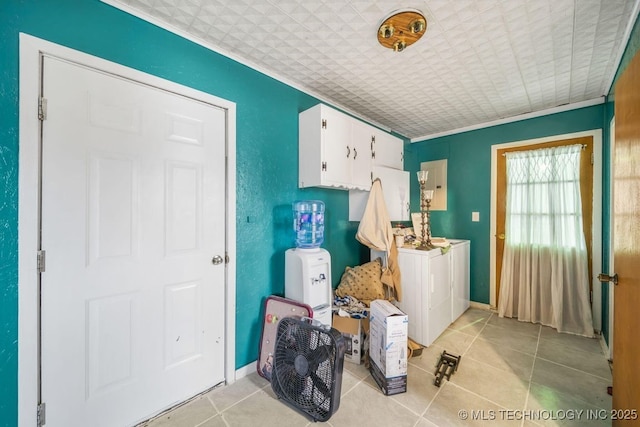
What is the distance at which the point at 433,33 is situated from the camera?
1.57 metres

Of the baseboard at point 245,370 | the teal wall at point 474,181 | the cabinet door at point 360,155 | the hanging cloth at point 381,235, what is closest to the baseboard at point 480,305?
the teal wall at point 474,181

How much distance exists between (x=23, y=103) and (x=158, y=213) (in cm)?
72

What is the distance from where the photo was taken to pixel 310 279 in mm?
1919

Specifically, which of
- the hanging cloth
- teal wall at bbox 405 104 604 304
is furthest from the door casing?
teal wall at bbox 405 104 604 304

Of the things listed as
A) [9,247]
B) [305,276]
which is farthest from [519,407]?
[9,247]

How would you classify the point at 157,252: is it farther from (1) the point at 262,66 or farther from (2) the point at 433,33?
(2) the point at 433,33

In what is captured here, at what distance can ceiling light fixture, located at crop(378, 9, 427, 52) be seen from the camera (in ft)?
4.62

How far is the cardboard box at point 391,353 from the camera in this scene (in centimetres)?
169

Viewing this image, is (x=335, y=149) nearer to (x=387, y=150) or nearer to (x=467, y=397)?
(x=387, y=150)

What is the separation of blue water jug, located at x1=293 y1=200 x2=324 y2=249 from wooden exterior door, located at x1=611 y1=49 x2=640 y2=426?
5.75 feet

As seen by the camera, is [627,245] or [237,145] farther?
[237,145]

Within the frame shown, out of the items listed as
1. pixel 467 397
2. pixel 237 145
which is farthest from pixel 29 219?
pixel 467 397

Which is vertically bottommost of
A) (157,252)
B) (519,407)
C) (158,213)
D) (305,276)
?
(519,407)

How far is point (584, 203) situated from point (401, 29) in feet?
8.51
